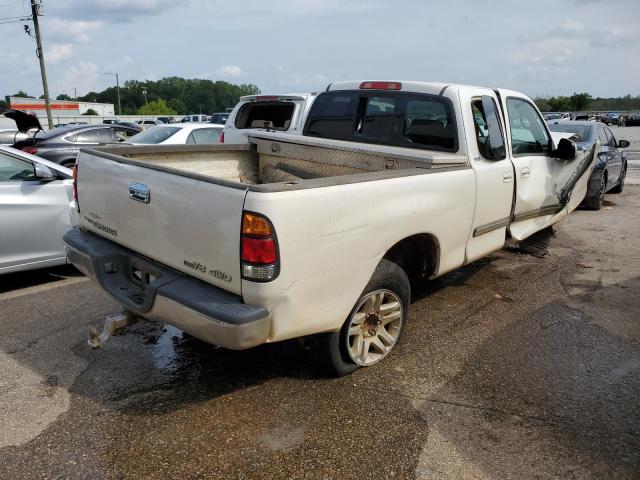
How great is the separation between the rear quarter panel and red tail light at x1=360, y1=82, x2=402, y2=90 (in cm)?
140

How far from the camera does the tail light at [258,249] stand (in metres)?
2.57

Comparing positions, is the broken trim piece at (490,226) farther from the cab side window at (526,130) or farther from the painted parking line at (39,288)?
the painted parking line at (39,288)

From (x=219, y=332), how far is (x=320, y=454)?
0.84m

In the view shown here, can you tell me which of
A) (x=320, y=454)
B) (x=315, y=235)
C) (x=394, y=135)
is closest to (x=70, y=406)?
(x=320, y=454)

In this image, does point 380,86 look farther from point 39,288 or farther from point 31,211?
point 39,288

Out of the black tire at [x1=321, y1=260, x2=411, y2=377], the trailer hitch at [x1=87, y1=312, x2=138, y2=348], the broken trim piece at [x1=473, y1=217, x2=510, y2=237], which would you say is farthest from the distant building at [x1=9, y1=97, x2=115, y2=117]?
the black tire at [x1=321, y1=260, x2=411, y2=377]

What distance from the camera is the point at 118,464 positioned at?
267 cm

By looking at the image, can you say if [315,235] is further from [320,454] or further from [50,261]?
[50,261]

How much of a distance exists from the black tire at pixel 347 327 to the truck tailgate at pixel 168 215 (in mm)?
845

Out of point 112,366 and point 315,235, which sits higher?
point 315,235

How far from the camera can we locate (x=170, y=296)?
9.48ft

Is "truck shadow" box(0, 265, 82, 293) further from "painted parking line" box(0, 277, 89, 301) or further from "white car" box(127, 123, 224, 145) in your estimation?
"white car" box(127, 123, 224, 145)

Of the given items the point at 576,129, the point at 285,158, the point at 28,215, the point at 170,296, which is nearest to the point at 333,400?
Answer: the point at 170,296

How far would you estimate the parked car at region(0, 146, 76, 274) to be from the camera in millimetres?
4938
